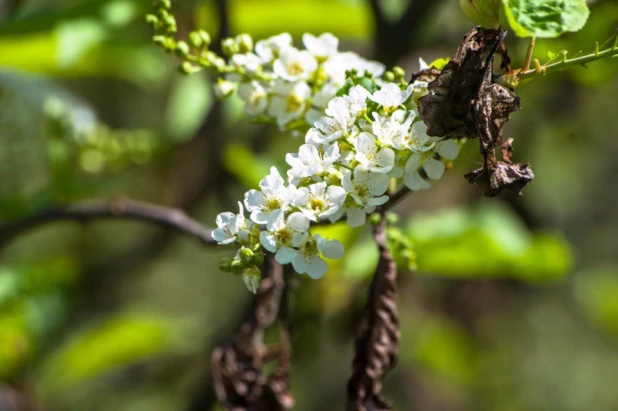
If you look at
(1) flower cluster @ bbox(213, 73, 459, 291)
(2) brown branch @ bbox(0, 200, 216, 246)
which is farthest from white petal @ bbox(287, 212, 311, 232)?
(2) brown branch @ bbox(0, 200, 216, 246)

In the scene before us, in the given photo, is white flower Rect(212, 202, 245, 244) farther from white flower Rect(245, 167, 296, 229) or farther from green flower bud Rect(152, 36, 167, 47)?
green flower bud Rect(152, 36, 167, 47)

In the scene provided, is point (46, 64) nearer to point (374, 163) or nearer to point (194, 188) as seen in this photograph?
point (194, 188)

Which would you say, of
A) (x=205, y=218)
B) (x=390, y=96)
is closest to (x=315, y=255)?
(x=390, y=96)

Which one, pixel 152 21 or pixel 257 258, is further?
pixel 152 21

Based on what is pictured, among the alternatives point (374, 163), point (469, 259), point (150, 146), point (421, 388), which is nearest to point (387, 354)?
point (374, 163)

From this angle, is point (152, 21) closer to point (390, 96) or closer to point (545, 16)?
point (390, 96)

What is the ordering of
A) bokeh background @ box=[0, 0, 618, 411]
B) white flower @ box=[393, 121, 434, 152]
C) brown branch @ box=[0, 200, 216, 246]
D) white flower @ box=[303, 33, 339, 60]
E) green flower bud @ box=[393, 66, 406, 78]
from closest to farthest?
white flower @ box=[393, 121, 434, 152], green flower bud @ box=[393, 66, 406, 78], white flower @ box=[303, 33, 339, 60], brown branch @ box=[0, 200, 216, 246], bokeh background @ box=[0, 0, 618, 411]

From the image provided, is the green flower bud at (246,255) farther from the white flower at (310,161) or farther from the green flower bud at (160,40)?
the green flower bud at (160,40)
